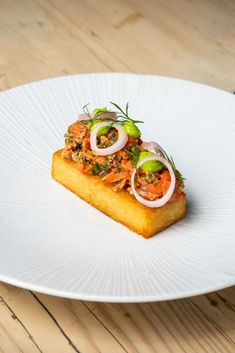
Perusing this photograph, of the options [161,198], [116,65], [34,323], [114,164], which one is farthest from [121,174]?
[116,65]

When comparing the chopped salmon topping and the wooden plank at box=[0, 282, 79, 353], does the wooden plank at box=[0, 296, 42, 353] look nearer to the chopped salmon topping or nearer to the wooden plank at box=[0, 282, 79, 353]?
the wooden plank at box=[0, 282, 79, 353]

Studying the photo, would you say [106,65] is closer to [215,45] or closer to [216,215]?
[215,45]

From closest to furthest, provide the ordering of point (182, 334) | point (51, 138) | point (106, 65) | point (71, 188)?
point (182, 334), point (71, 188), point (51, 138), point (106, 65)

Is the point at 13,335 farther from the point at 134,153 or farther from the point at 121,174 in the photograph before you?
the point at 134,153

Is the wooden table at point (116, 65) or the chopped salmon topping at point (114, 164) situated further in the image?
the chopped salmon topping at point (114, 164)

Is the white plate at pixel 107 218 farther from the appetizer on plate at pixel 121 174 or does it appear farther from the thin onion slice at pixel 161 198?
the thin onion slice at pixel 161 198

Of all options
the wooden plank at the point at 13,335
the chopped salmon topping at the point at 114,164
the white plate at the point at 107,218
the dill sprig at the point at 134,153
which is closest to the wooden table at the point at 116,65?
the wooden plank at the point at 13,335

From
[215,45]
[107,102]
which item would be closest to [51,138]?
[107,102]
